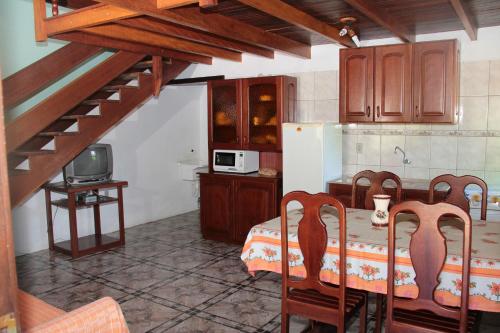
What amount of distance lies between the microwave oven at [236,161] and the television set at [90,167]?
129 cm

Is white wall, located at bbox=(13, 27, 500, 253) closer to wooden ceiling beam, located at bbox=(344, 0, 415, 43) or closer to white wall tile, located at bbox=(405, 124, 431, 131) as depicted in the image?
wooden ceiling beam, located at bbox=(344, 0, 415, 43)

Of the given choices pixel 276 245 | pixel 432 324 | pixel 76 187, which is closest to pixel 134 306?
pixel 276 245

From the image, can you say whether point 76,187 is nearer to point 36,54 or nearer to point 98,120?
point 98,120

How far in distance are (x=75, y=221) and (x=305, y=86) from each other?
118 inches

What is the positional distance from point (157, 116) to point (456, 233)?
4898 millimetres

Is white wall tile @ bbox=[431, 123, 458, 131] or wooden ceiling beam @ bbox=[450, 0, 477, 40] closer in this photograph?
wooden ceiling beam @ bbox=[450, 0, 477, 40]

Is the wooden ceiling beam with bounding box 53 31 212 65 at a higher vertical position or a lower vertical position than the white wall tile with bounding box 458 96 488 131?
higher

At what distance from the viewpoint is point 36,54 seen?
4758mm

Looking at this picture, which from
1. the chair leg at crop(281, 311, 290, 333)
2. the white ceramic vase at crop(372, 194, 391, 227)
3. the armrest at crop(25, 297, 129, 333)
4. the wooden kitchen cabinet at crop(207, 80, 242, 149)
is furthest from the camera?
the wooden kitchen cabinet at crop(207, 80, 242, 149)

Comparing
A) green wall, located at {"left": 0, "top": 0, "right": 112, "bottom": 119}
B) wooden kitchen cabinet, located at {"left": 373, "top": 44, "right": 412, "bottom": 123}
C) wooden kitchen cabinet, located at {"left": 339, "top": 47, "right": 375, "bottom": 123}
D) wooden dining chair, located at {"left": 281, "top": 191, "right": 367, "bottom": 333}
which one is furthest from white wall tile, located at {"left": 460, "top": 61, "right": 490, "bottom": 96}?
green wall, located at {"left": 0, "top": 0, "right": 112, "bottom": 119}

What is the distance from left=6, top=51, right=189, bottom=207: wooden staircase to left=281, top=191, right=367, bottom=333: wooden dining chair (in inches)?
106

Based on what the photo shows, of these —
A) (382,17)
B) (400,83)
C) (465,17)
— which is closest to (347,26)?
(382,17)

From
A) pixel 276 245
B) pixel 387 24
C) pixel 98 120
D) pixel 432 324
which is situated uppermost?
pixel 387 24

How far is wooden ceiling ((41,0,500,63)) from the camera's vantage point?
3.18 m
